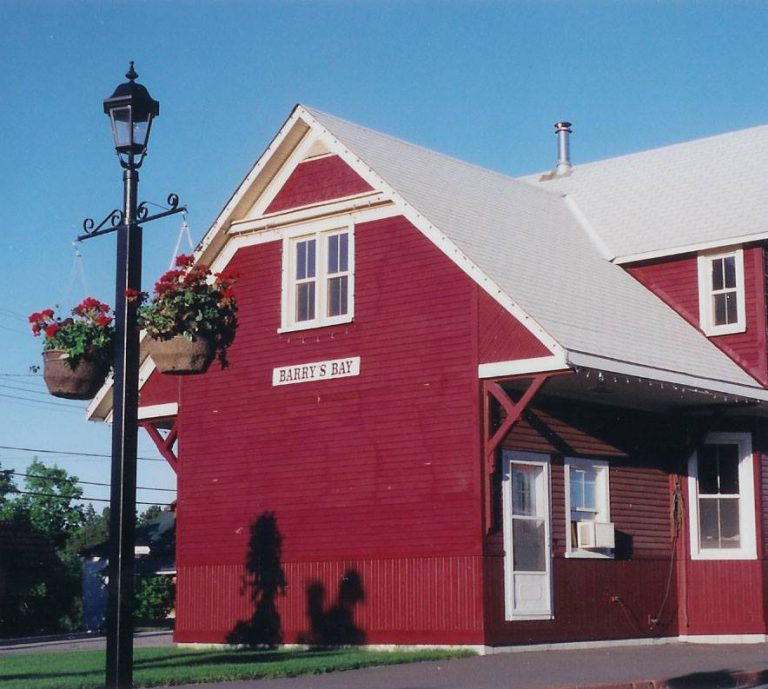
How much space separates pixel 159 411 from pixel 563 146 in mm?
11654

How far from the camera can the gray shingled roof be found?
20016 mm

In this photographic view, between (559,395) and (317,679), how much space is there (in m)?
7.34

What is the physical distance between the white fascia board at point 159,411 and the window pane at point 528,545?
701 cm

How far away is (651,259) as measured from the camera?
24359 mm

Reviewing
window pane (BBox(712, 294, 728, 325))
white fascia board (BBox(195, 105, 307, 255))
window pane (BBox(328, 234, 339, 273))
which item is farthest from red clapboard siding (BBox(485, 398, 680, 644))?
white fascia board (BBox(195, 105, 307, 255))

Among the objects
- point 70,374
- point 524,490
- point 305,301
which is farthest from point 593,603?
point 70,374

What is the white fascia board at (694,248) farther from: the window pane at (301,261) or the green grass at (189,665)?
the green grass at (189,665)

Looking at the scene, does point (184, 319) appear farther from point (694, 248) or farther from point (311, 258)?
point (694, 248)

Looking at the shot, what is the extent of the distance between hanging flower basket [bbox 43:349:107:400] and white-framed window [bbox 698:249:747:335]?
1377 centimetres

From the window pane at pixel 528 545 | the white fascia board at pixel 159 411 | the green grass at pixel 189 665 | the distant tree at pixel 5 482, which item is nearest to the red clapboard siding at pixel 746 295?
the window pane at pixel 528 545

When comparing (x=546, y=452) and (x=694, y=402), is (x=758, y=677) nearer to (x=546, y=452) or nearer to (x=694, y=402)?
(x=546, y=452)

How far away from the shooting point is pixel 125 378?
36.7 feet

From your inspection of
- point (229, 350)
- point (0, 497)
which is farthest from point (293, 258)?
point (0, 497)

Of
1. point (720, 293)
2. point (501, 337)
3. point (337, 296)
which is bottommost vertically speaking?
point (501, 337)
